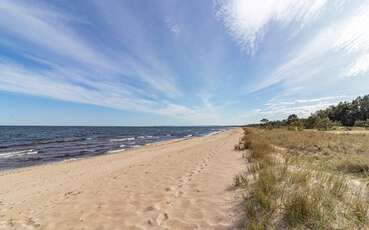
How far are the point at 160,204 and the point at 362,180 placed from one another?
5.60m

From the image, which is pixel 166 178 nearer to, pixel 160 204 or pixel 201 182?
pixel 201 182

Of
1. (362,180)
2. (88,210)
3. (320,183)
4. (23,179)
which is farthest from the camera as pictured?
(23,179)

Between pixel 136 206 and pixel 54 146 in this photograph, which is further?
pixel 54 146

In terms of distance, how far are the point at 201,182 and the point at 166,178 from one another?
1619mm

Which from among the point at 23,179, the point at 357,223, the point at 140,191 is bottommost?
the point at 23,179

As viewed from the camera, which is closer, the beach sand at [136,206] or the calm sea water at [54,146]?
the beach sand at [136,206]

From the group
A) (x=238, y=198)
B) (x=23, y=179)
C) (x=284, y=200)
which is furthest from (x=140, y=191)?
(x=23, y=179)

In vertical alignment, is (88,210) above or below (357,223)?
below

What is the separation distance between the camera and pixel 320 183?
454 cm

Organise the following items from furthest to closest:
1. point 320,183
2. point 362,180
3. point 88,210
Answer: point 362,180, point 88,210, point 320,183

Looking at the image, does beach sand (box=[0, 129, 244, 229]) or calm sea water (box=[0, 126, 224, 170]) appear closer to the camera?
beach sand (box=[0, 129, 244, 229])

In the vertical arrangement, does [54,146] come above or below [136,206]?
below

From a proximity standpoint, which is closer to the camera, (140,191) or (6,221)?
(6,221)

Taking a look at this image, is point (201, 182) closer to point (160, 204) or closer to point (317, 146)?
point (160, 204)
